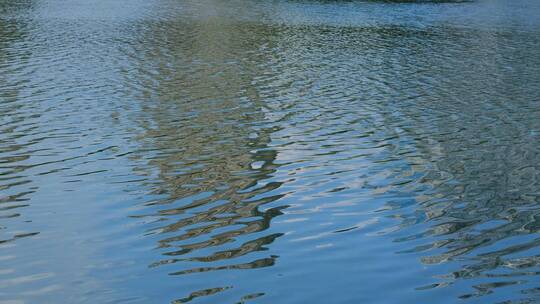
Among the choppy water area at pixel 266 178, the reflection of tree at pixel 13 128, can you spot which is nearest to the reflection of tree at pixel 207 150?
the choppy water area at pixel 266 178

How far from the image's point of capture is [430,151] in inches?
972

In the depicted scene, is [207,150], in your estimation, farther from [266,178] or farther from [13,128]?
[13,128]

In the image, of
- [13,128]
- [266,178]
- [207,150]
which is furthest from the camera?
[13,128]

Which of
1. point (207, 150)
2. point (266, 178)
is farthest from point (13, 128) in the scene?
point (266, 178)

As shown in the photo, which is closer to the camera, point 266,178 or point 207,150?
point 266,178

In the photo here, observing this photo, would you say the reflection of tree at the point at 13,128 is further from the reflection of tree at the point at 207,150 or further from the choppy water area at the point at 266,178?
the reflection of tree at the point at 207,150

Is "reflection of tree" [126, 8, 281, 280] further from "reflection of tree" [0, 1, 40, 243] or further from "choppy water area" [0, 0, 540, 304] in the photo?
"reflection of tree" [0, 1, 40, 243]

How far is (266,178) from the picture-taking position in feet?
68.9

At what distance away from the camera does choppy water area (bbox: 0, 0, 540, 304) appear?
562 inches

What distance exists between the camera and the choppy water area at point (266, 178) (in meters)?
14.3

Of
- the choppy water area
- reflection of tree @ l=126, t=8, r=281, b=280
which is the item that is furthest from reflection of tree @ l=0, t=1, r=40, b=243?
reflection of tree @ l=126, t=8, r=281, b=280

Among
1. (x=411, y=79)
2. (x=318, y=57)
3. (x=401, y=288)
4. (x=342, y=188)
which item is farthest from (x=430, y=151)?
(x=318, y=57)

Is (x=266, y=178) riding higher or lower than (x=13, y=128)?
lower

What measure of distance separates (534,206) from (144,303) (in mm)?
10324
